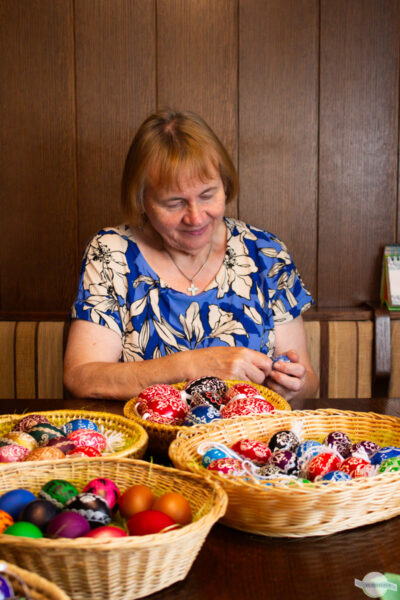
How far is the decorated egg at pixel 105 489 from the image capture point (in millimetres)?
856

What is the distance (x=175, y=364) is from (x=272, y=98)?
1.55 meters

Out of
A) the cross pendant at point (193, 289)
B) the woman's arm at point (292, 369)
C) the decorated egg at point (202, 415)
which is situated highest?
the cross pendant at point (193, 289)

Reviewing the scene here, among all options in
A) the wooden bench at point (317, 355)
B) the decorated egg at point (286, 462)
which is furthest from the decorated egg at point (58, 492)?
the wooden bench at point (317, 355)

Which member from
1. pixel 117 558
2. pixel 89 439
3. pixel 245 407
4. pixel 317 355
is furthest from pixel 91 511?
pixel 317 355

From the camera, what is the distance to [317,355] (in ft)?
8.74

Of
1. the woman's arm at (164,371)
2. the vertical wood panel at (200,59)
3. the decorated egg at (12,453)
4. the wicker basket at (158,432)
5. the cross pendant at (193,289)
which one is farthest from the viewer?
the vertical wood panel at (200,59)

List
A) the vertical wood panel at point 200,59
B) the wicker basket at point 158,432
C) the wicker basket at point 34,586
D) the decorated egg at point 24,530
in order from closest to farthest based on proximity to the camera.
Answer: the wicker basket at point 34,586
the decorated egg at point 24,530
the wicker basket at point 158,432
the vertical wood panel at point 200,59

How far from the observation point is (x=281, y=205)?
2.88m

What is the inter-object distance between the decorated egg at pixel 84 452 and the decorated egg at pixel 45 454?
19 millimetres

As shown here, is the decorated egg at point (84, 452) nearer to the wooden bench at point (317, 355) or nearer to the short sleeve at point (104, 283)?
the short sleeve at point (104, 283)

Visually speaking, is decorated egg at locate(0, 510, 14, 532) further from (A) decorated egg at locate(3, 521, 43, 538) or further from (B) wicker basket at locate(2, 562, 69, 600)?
(B) wicker basket at locate(2, 562, 69, 600)

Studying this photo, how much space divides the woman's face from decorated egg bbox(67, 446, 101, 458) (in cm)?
104

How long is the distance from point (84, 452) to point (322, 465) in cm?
38

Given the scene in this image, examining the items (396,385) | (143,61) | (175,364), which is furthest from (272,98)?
(175,364)
